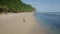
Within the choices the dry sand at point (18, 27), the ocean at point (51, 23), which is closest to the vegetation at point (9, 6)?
A: the ocean at point (51, 23)

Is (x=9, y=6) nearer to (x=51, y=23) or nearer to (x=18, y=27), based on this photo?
(x=51, y=23)

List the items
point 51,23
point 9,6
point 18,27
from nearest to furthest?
point 18,27 < point 51,23 < point 9,6

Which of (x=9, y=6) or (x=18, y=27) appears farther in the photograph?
(x=9, y=6)

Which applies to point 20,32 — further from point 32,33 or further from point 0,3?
point 0,3

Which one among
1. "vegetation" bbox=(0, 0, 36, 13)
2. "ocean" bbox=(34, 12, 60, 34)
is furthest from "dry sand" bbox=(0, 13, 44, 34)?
"vegetation" bbox=(0, 0, 36, 13)

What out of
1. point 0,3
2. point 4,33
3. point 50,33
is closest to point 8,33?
point 4,33

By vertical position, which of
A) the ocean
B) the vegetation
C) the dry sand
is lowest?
the ocean

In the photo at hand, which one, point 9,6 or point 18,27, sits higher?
point 9,6

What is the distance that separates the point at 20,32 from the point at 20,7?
204 inches

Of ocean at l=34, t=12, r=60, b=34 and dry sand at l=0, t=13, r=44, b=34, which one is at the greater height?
dry sand at l=0, t=13, r=44, b=34

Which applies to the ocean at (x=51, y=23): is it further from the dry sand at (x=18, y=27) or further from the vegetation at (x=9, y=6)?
the vegetation at (x=9, y=6)

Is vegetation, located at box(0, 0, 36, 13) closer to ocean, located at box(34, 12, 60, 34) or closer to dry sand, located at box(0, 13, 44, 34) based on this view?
ocean, located at box(34, 12, 60, 34)

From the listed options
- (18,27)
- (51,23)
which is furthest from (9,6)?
(18,27)

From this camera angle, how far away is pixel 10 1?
24.8ft
